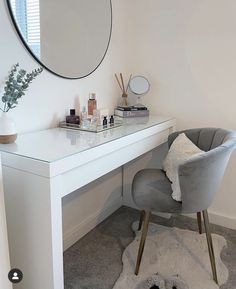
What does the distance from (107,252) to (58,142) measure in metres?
0.88

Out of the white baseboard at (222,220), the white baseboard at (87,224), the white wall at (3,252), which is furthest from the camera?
the white baseboard at (222,220)

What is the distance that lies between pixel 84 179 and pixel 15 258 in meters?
0.47

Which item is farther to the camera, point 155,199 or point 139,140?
point 139,140

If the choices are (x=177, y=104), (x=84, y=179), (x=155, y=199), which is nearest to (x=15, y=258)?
(x=84, y=179)

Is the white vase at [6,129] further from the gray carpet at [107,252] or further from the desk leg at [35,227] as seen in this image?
the gray carpet at [107,252]

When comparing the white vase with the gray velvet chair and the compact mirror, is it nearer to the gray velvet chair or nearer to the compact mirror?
the gray velvet chair

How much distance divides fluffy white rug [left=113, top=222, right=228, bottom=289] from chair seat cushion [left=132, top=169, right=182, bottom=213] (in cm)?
38

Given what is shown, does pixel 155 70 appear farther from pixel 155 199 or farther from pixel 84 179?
pixel 84 179

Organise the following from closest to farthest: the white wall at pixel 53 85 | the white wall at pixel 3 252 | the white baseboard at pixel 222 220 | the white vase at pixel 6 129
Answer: the white wall at pixel 3 252, the white vase at pixel 6 129, the white wall at pixel 53 85, the white baseboard at pixel 222 220

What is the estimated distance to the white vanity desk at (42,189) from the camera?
1.12 meters

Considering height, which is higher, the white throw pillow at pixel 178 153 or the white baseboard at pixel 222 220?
the white throw pillow at pixel 178 153

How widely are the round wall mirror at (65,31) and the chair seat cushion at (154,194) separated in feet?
2.60

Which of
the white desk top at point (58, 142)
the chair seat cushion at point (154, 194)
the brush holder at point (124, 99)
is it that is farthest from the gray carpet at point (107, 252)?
the brush holder at point (124, 99)

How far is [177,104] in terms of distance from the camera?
2221mm
